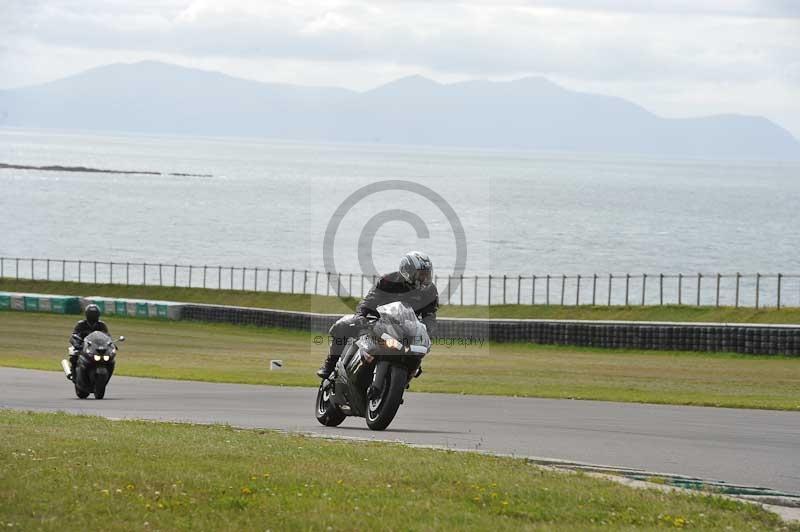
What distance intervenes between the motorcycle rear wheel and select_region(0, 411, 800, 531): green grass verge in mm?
4542

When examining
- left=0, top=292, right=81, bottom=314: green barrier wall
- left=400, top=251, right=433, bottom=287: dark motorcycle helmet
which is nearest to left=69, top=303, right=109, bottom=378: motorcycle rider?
left=400, top=251, right=433, bottom=287: dark motorcycle helmet

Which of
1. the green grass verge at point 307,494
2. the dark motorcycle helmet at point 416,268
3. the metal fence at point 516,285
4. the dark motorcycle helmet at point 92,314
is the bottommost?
the metal fence at point 516,285

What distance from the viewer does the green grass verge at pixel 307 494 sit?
9023 mm

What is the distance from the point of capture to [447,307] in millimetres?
66188

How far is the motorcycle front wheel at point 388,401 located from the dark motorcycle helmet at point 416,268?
1088 mm

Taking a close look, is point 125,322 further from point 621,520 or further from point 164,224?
point 164,224

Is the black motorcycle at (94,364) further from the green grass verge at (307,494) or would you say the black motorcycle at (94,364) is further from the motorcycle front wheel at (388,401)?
the green grass verge at (307,494)

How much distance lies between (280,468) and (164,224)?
162 meters

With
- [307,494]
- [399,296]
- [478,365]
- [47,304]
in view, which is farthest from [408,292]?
[47,304]

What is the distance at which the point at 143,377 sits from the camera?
32.2 metres

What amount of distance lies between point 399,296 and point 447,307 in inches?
1981

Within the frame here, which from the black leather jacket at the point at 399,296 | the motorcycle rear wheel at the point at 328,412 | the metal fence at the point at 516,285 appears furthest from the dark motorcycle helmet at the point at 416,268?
the metal fence at the point at 516,285

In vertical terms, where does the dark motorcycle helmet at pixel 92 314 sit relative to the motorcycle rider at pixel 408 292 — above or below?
below

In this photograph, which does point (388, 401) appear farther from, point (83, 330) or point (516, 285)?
point (516, 285)
